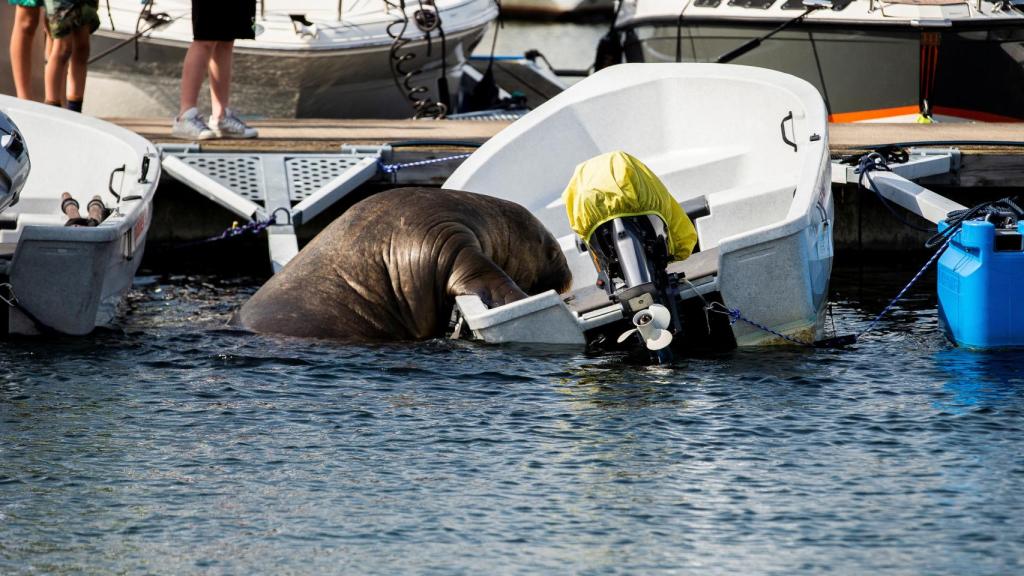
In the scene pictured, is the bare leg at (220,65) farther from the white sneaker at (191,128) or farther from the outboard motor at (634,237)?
the outboard motor at (634,237)

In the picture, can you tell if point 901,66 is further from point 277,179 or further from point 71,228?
point 71,228

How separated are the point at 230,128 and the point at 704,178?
135 inches

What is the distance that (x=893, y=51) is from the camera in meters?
14.5

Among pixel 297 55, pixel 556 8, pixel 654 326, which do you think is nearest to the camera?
pixel 654 326

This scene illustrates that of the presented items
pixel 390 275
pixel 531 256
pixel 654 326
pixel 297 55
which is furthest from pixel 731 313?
pixel 297 55

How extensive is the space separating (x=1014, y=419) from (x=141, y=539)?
334 centimetres

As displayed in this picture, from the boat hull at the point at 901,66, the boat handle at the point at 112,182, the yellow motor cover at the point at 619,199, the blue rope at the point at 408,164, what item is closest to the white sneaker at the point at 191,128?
the blue rope at the point at 408,164

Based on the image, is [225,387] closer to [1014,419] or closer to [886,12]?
[1014,419]

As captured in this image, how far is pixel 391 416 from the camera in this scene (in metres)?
6.27

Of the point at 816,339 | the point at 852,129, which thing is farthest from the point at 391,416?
the point at 852,129

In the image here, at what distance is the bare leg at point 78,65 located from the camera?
10617mm

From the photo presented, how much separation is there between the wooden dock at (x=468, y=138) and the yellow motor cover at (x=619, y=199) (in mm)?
3563

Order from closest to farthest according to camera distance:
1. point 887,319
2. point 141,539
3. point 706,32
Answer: point 141,539, point 887,319, point 706,32

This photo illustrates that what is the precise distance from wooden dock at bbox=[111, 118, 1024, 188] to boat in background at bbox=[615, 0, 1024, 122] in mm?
2251
